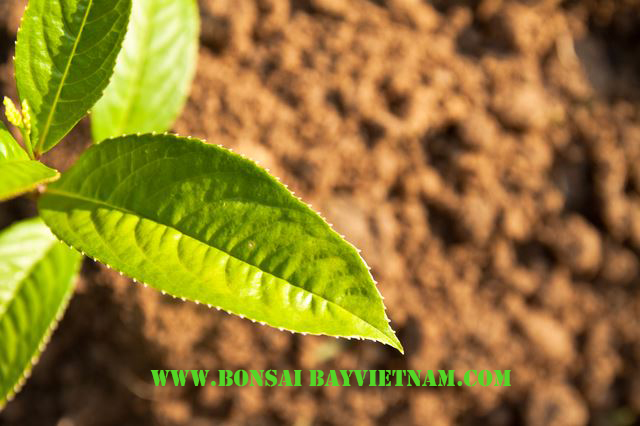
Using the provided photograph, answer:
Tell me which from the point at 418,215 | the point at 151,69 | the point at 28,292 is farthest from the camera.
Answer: the point at 418,215

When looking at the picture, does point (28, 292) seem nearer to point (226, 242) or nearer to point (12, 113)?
point (12, 113)

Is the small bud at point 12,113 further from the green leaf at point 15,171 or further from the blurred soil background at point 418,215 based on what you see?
the blurred soil background at point 418,215

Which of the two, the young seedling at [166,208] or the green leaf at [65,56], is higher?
the green leaf at [65,56]

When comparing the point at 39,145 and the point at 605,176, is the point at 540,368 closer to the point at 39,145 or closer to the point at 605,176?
the point at 605,176

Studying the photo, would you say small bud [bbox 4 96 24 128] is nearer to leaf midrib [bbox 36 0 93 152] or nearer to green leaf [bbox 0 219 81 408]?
leaf midrib [bbox 36 0 93 152]

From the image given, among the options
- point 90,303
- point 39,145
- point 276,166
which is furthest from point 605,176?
point 39,145

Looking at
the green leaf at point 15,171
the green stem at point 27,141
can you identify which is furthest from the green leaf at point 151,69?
the green leaf at point 15,171

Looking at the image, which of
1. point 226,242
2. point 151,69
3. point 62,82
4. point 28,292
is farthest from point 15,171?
point 151,69
